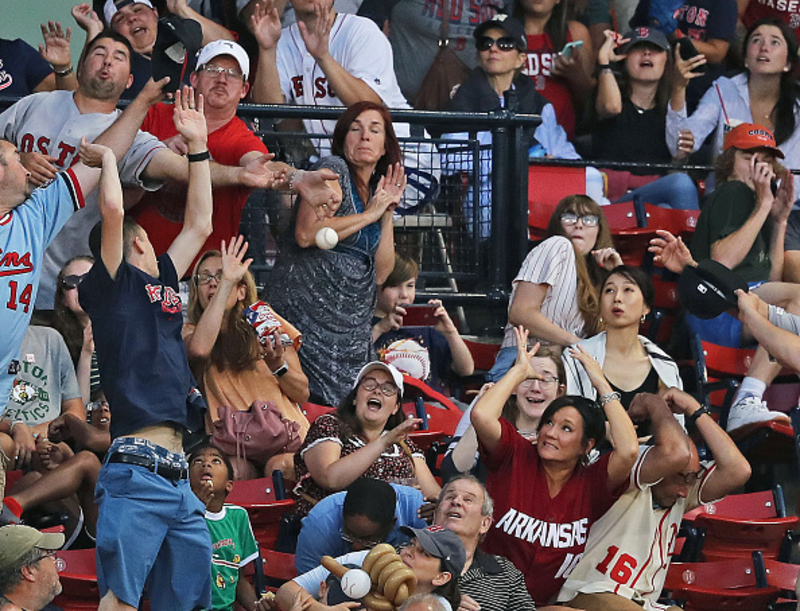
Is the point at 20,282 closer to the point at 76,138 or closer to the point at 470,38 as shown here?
the point at 76,138

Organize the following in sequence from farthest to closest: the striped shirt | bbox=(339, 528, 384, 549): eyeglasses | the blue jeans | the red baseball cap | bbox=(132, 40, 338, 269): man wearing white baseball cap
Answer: the blue jeans
the red baseball cap
the striped shirt
bbox=(132, 40, 338, 269): man wearing white baseball cap
bbox=(339, 528, 384, 549): eyeglasses

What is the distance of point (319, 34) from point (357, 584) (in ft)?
12.2

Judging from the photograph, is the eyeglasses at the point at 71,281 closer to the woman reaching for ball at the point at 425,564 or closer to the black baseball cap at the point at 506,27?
the woman reaching for ball at the point at 425,564

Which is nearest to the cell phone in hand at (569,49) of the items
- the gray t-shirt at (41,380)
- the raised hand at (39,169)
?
the gray t-shirt at (41,380)

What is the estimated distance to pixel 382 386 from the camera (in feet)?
19.9

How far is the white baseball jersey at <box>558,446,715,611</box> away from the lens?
571 centimetres

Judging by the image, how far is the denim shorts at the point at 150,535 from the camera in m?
4.80

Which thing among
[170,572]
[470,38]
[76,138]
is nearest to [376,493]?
[170,572]

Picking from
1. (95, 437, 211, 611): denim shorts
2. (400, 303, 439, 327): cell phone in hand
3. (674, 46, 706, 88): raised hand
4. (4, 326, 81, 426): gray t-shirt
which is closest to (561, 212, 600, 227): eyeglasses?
(400, 303, 439, 327): cell phone in hand

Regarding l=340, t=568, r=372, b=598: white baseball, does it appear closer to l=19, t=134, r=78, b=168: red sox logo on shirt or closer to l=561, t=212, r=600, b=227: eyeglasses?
l=19, t=134, r=78, b=168: red sox logo on shirt

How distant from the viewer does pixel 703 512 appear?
21.0ft

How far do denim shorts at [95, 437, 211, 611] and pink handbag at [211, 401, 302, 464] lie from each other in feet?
4.18

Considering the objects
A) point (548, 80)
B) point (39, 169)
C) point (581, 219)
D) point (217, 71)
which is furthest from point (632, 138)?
point (39, 169)

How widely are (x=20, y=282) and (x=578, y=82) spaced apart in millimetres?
4963
